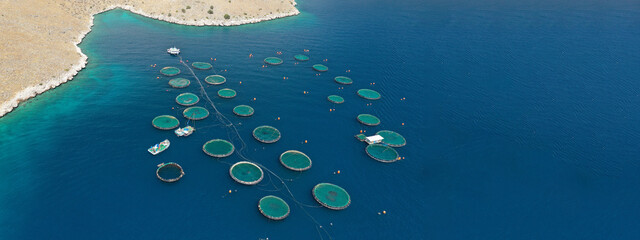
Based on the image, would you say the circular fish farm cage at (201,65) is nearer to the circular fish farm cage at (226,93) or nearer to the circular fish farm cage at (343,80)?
the circular fish farm cage at (226,93)

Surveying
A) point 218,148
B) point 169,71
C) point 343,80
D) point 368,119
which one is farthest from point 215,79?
point 368,119

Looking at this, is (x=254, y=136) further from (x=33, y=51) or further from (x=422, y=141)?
(x=33, y=51)

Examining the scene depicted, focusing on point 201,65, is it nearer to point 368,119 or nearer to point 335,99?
point 335,99

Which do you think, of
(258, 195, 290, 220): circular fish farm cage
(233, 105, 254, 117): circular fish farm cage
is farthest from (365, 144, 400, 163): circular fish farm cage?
(233, 105, 254, 117): circular fish farm cage

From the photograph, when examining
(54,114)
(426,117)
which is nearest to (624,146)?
(426,117)

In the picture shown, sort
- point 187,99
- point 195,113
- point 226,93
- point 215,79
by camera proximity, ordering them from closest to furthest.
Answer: point 195,113
point 187,99
point 226,93
point 215,79

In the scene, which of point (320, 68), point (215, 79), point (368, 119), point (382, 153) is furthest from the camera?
point (320, 68)

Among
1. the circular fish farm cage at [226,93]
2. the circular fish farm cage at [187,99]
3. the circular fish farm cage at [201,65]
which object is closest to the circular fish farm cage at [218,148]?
the circular fish farm cage at [187,99]
